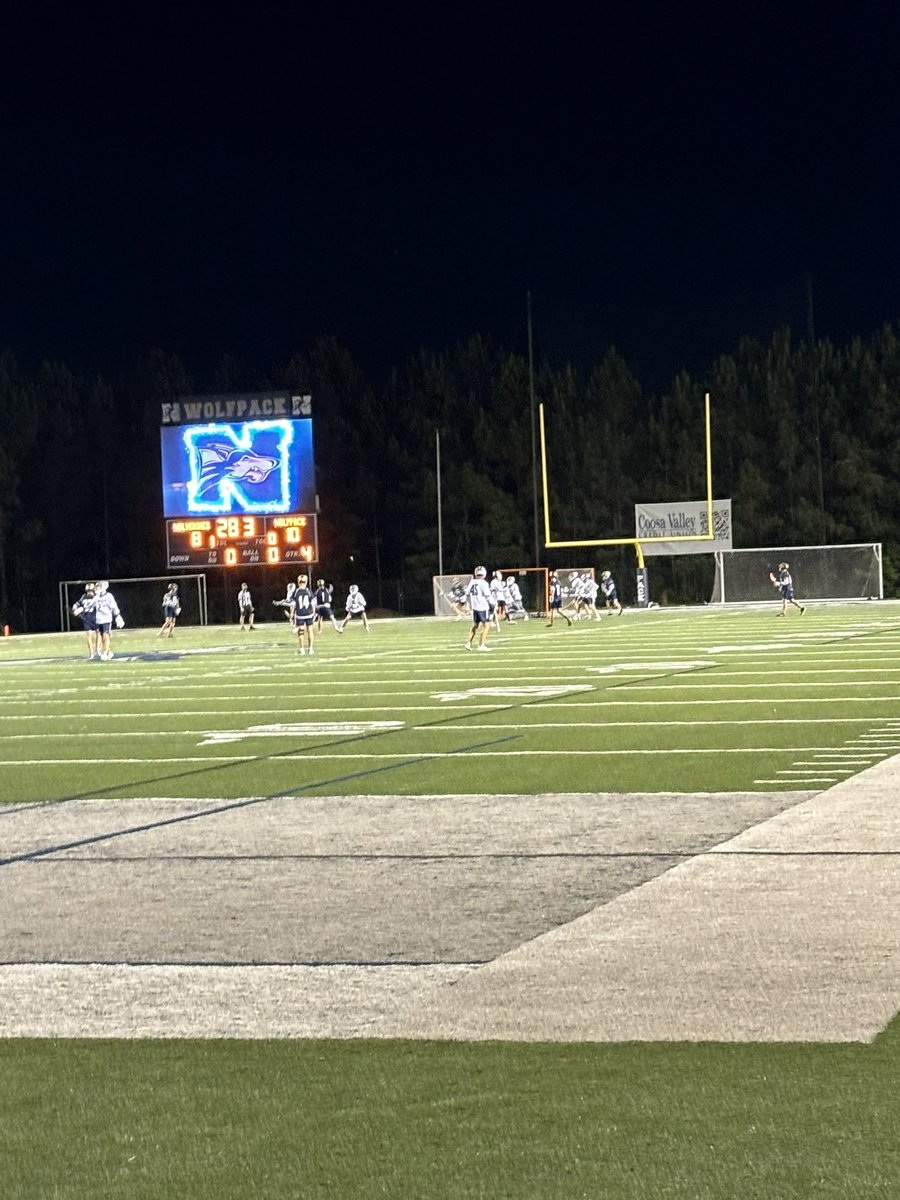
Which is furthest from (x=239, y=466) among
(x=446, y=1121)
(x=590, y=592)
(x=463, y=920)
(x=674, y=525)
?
(x=446, y=1121)

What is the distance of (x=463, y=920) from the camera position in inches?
289

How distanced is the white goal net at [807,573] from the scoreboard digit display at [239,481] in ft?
56.8

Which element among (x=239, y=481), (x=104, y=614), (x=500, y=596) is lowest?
(x=500, y=596)

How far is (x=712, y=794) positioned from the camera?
11164 mm

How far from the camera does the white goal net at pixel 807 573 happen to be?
68062 mm

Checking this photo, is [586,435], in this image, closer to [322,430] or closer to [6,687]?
[322,430]

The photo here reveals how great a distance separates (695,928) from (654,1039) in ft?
5.06

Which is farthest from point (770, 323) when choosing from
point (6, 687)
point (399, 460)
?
point (6, 687)

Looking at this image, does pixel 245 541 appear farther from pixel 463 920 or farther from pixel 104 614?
pixel 463 920

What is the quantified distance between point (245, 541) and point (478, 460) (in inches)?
1211

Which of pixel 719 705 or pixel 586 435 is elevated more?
pixel 586 435

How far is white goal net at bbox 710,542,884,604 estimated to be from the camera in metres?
68.1

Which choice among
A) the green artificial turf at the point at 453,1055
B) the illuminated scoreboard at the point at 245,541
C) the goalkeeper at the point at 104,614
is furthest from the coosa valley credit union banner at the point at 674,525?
the green artificial turf at the point at 453,1055

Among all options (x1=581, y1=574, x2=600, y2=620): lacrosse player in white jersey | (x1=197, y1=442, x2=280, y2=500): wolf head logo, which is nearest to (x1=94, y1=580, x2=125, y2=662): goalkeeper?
(x1=581, y1=574, x2=600, y2=620): lacrosse player in white jersey
